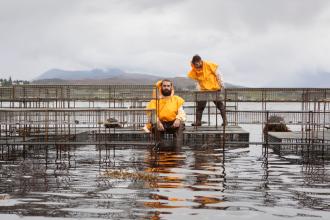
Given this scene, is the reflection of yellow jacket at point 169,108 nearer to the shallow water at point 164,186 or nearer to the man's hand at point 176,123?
the man's hand at point 176,123

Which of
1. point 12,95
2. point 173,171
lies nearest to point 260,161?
point 173,171

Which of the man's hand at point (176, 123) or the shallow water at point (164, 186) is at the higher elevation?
the man's hand at point (176, 123)

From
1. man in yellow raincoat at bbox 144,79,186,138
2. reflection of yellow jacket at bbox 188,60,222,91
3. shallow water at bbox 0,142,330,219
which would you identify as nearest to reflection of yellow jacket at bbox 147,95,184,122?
man in yellow raincoat at bbox 144,79,186,138

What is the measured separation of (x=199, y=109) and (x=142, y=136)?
7.61 feet

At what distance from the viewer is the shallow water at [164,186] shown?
8.27m

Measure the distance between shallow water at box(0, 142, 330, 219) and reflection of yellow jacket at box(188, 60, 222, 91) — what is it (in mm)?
4982

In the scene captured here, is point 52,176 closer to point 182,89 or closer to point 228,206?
point 228,206

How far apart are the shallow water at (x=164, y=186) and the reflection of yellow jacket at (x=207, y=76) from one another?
4982mm

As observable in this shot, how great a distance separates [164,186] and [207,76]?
1024 centimetres

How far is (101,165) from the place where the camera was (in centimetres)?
1317

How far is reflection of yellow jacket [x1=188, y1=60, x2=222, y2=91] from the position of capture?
2006cm

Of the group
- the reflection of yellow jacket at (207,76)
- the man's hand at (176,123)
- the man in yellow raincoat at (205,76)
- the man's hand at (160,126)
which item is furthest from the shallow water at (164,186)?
the reflection of yellow jacket at (207,76)

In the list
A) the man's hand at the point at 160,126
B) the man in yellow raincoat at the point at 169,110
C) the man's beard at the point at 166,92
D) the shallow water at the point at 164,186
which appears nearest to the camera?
the shallow water at the point at 164,186

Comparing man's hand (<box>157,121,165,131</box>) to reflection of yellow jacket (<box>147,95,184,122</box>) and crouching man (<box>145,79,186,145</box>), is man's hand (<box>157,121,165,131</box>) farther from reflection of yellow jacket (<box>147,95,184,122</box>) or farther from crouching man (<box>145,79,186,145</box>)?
reflection of yellow jacket (<box>147,95,184,122</box>)
